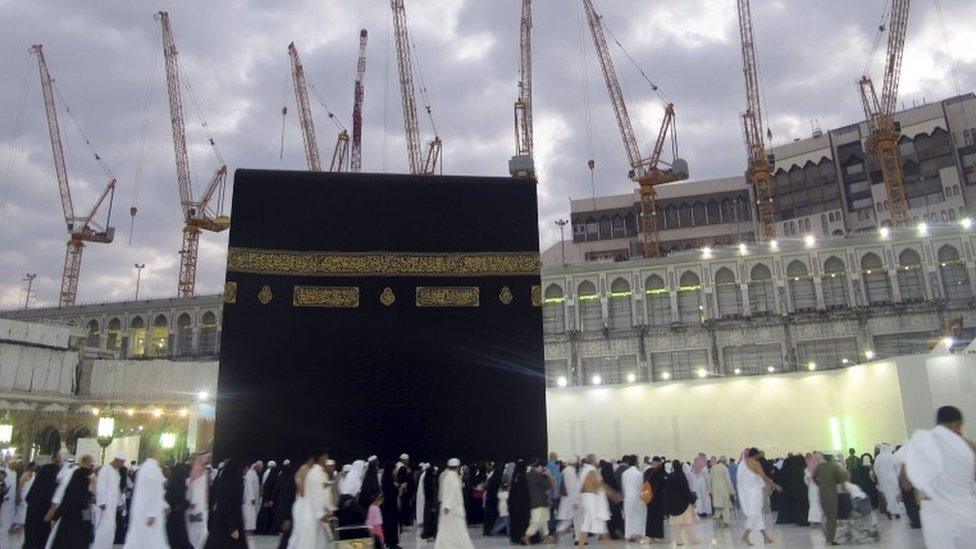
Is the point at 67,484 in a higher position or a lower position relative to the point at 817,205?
lower

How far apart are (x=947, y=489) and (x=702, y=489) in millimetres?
10705

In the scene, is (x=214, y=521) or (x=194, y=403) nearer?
(x=214, y=521)

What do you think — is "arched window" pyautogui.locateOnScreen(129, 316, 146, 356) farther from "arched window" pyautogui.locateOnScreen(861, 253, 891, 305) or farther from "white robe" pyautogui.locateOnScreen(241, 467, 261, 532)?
"arched window" pyautogui.locateOnScreen(861, 253, 891, 305)

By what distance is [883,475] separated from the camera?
11.5m

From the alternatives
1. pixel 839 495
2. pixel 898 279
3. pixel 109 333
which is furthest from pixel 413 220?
pixel 109 333

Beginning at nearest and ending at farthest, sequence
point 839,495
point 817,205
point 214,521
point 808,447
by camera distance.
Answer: point 214,521
point 839,495
point 808,447
point 817,205

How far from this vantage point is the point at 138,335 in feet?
137

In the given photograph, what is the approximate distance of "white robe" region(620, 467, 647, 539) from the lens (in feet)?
31.3

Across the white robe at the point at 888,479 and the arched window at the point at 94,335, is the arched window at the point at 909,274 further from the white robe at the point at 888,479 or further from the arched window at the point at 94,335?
the arched window at the point at 94,335

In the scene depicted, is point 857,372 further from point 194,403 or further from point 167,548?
point 194,403

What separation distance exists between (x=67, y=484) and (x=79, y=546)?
518 mm

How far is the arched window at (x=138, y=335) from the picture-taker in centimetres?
4144

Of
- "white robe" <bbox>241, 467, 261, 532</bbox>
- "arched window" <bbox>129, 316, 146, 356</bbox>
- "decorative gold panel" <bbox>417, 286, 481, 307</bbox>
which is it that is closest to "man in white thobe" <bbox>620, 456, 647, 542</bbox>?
"white robe" <bbox>241, 467, 261, 532</bbox>

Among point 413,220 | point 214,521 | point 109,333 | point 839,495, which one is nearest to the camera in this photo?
point 214,521
